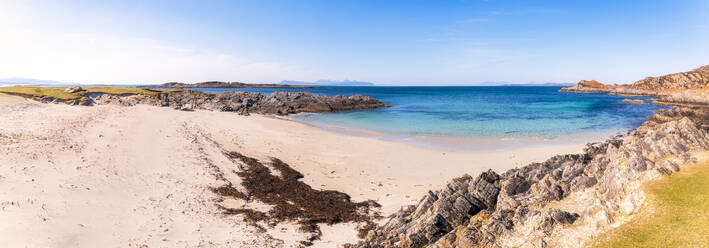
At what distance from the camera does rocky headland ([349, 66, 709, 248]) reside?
8234 millimetres

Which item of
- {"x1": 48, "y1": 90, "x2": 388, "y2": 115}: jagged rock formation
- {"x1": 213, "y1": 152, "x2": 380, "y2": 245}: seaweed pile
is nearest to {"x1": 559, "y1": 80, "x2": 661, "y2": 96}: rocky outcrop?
{"x1": 48, "y1": 90, "x2": 388, "y2": 115}: jagged rock formation

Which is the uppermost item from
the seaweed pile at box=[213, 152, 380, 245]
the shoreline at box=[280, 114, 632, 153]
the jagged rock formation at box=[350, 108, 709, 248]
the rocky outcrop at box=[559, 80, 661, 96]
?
the rocky outcrop at box=[559, 80, 661, 96]

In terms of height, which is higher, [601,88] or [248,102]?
[601,88]

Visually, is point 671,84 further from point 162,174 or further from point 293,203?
point 162,174

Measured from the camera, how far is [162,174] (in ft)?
59.2

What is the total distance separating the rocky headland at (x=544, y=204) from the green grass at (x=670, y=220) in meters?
0.31

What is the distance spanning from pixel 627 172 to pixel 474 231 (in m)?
4.85

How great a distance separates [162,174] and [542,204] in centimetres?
1879

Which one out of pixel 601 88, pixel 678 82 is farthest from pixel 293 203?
pixel 601 88

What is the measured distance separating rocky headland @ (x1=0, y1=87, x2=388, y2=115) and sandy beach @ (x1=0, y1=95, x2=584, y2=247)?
91.1ft

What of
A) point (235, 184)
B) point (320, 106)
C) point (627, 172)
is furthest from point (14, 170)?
point (320, 106)

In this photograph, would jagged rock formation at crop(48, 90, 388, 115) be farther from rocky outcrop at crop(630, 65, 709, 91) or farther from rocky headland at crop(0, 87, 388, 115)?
rocky outcrop at crop(630, 65, 709, 91)

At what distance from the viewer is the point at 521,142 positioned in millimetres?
32125

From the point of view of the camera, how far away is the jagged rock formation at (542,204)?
8266 mm
